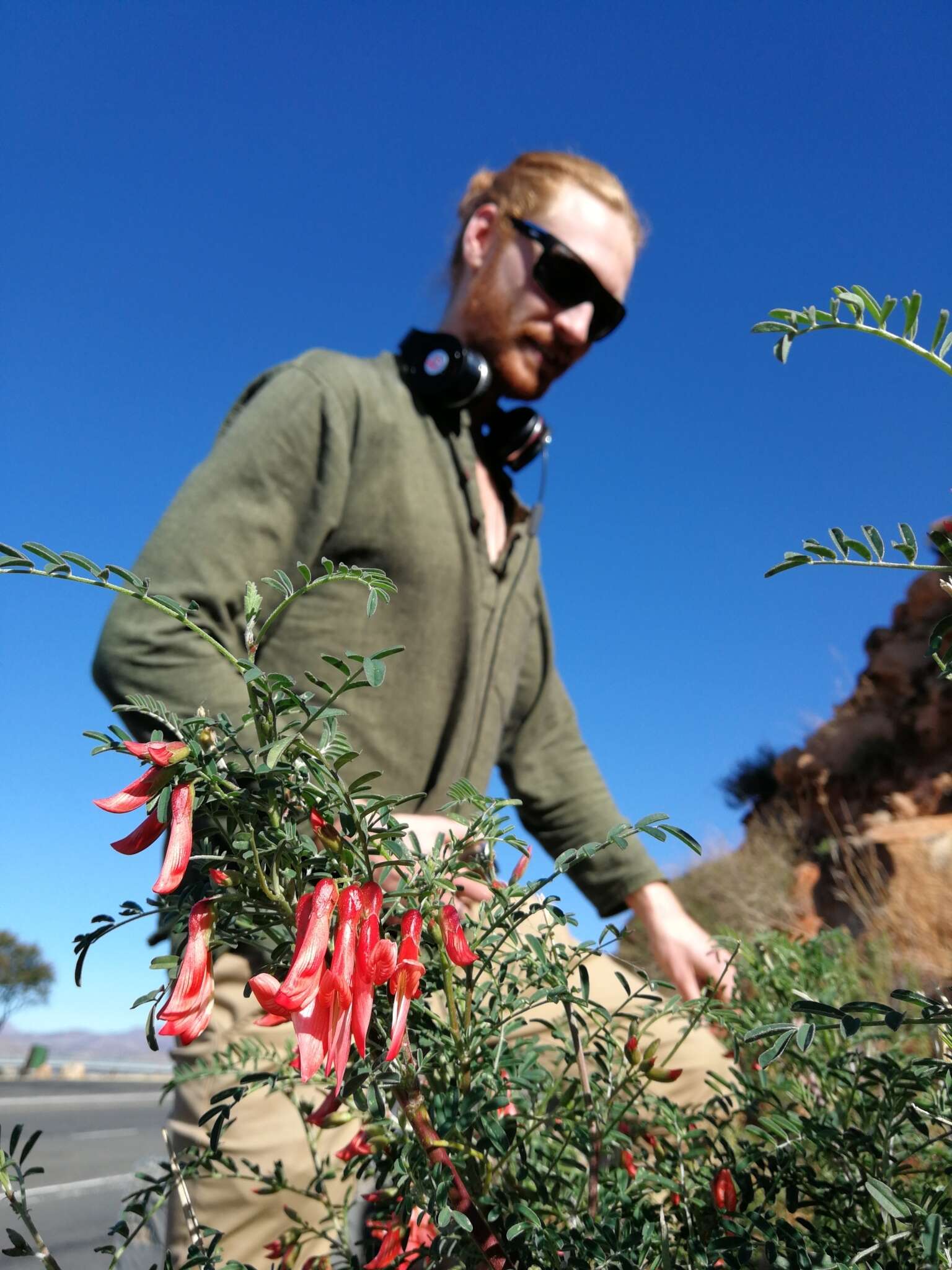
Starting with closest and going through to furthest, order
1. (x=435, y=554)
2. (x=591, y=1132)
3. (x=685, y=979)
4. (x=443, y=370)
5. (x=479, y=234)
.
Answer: (x=591, y=1132)
(x=685, y=979)
(x=435, y=554)
(x=443, y=370)
(x=479, y=234)

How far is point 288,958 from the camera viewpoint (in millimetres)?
582

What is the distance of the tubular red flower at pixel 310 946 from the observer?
512 mm

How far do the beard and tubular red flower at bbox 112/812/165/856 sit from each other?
212cm

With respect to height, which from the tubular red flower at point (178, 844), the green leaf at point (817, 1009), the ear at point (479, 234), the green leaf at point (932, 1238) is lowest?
the green leaf at point (932, 1238)

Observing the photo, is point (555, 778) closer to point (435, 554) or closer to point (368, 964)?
point (435, 554)

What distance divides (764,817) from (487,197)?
12.9 meters

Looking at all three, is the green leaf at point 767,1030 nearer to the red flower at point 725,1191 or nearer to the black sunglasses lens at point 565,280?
the red flower at point 725,1191

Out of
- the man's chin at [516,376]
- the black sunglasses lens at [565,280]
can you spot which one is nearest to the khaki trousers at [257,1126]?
the man's chin at [516,376]

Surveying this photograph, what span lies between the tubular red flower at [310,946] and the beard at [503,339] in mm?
2136

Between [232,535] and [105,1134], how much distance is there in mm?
11952

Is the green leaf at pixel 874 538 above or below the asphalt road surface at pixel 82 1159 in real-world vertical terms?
above

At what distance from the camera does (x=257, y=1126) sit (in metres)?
1.39

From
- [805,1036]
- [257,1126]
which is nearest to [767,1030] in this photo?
[805,1036]

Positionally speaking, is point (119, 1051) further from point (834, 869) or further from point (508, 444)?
point (508, 444)
